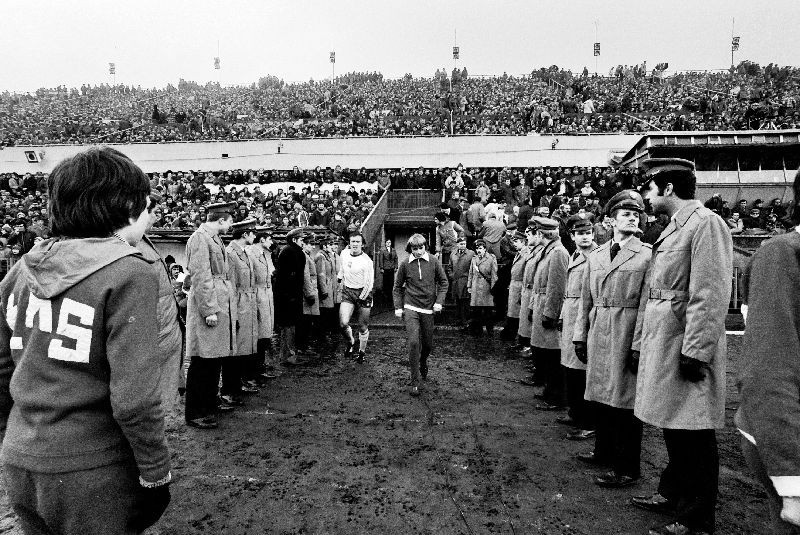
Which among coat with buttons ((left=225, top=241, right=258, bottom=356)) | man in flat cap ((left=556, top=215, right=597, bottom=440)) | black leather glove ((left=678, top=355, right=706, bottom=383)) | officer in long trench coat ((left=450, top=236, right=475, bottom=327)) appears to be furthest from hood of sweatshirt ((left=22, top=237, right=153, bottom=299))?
officer in long trench coat ((left=450, top=236, right=475, bottom=327))

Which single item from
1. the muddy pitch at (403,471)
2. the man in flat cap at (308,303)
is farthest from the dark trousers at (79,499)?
the man in flat cap at (308,303)

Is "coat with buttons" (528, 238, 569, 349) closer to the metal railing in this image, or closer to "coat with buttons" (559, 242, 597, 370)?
"coat with buttons" (559, 242, 597, 370)

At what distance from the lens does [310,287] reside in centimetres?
945

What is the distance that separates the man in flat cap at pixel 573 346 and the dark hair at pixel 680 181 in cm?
192

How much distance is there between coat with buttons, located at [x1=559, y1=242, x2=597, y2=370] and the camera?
5.58 metres

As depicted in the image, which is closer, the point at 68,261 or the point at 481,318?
the point at 68,261

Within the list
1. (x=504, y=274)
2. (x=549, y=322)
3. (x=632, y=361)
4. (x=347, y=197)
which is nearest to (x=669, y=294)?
(x=632, y=361)

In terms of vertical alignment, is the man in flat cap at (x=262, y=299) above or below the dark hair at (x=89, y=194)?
below

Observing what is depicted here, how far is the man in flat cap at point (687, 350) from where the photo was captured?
3318 millimetres

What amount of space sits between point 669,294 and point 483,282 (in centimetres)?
746

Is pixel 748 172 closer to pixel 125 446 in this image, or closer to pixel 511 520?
pixel 511 520

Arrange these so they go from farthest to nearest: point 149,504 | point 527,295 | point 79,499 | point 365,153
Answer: point 365,153
point 527,295
point 149,504
point 79,499

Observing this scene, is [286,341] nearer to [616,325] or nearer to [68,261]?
[616,325]

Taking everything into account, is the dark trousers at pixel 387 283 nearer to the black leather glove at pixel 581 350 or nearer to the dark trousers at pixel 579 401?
the dark trousers at pixel 579 401
